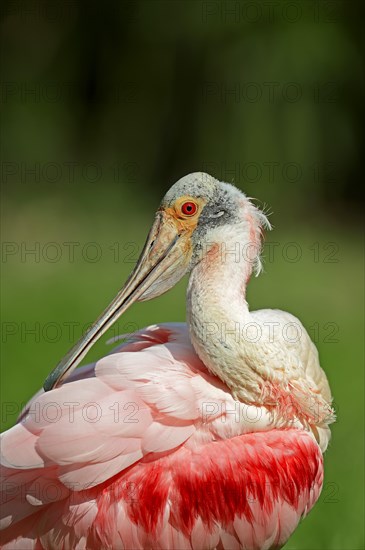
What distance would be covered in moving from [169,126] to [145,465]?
33.5ft

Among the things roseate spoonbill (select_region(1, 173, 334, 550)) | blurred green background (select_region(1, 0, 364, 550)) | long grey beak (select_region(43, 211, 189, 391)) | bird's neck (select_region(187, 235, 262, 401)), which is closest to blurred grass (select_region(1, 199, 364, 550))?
blurred green background (select_region(1, 0, 364, 550))

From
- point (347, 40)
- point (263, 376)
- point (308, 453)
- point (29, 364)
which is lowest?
point (29, 364)

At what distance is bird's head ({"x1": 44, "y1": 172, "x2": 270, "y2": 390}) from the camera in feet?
12.2

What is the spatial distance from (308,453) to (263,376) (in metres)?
0.33

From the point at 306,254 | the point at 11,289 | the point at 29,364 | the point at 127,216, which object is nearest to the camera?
the point at 29,364

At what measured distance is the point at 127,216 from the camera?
12.0 meters

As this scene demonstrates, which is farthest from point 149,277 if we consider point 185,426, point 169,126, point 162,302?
point 169,126

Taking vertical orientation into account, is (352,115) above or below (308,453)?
above

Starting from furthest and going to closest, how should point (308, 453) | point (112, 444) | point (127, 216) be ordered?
point (127, 216) < point (308, 453) < point (112, 444)

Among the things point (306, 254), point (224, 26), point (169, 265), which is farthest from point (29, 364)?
point (224, 26)

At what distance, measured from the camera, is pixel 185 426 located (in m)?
3.45

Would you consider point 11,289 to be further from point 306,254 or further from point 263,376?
point 263,376

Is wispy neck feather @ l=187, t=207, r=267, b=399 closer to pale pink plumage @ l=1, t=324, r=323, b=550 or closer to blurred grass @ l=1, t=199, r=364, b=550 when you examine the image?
pale pink plumage @ l=1, t=324, r=323, b=550

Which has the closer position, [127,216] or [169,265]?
[169,265]
